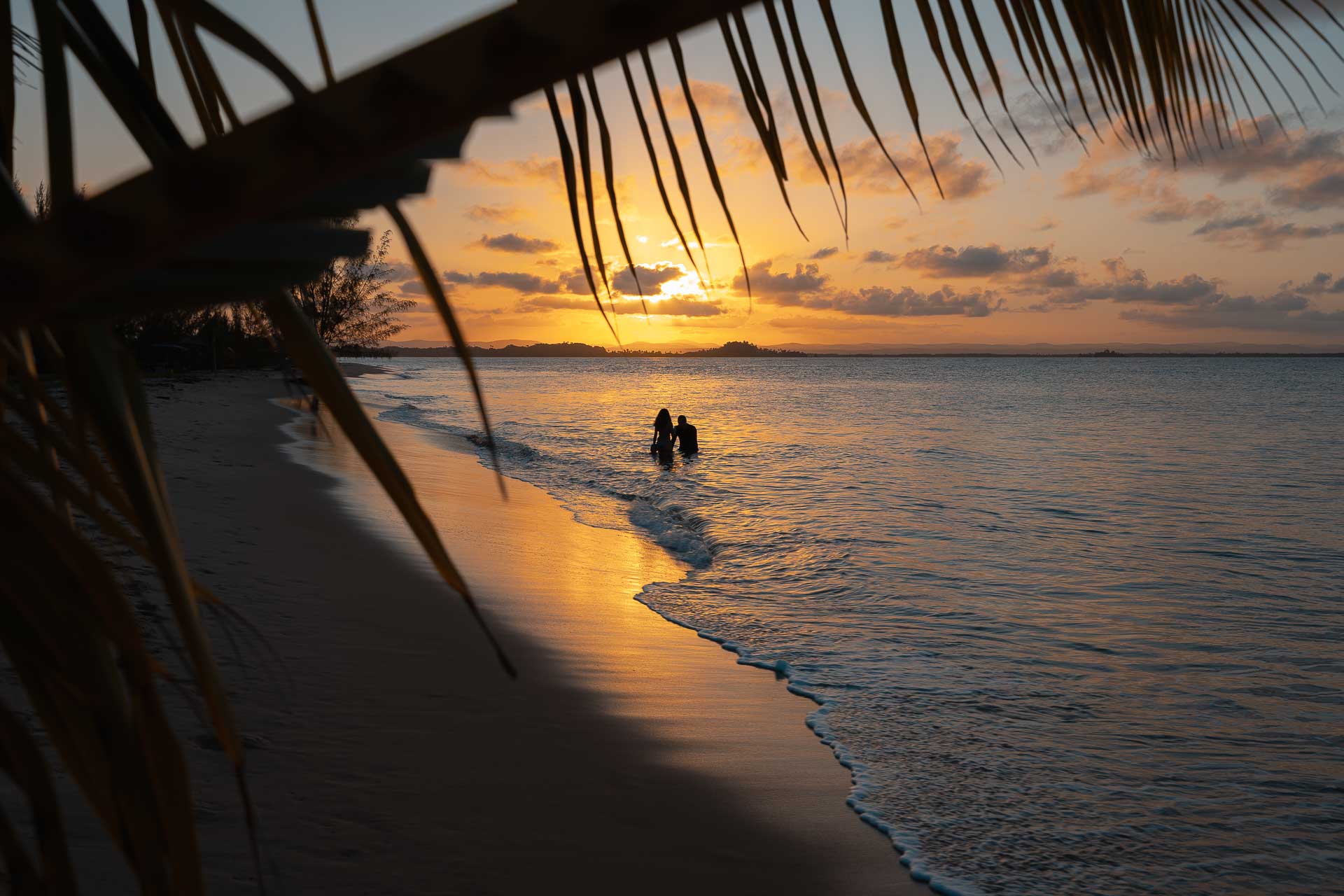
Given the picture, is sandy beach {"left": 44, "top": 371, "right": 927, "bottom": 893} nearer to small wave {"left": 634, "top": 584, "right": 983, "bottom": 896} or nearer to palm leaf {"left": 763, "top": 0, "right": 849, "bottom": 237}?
small wave {"left": 634, "top": 584, "right": 983, "bottom": 896}

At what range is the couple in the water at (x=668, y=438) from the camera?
1900cm

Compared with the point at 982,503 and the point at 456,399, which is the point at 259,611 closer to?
the point at 982,503

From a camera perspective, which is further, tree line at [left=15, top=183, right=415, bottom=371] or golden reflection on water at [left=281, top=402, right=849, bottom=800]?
golden reflection on water at [left=281, top=402, right=849, bottom=800]

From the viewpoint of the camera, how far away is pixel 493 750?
4.19m

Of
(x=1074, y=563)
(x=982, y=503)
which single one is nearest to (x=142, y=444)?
(x=1074, y=563)

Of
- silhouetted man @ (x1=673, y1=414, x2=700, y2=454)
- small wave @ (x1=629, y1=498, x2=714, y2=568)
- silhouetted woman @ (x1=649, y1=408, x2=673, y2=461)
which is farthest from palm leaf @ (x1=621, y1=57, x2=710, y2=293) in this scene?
silhouetted man @ (x1=673, y1=414, x2=700, y2=454)

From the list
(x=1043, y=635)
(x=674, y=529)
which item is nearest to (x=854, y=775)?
(x=1043, y=635)

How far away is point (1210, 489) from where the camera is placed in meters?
17.0

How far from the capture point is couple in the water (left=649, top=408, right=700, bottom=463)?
62.3 feet

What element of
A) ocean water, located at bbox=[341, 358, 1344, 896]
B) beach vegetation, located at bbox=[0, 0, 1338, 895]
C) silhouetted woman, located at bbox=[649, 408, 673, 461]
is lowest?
ocean water, located at bbox=[341, 358, 1344, 896]

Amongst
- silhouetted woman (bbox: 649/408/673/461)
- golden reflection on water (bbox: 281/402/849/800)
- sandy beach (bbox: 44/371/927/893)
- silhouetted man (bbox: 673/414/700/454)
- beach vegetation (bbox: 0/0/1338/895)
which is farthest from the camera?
silhouetted man (bbox: 673/414/700/454)

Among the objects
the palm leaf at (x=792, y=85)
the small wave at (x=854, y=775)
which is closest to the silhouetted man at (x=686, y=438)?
the small wave at (x=854, y=775)

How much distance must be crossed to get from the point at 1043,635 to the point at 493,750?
17.0ft

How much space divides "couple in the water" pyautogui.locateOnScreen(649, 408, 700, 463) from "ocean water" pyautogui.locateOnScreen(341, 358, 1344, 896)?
47 centimetres
